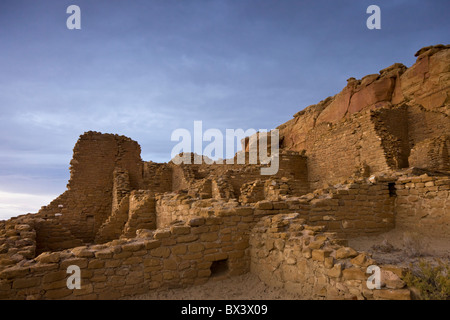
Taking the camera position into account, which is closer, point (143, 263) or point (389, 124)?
point (143, 263)

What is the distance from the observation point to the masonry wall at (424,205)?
6199 millimetres

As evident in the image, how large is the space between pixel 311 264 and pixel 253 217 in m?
1.66

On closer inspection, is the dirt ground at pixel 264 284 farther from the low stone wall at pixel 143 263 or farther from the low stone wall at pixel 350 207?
the low stone wall at pixel 350 207

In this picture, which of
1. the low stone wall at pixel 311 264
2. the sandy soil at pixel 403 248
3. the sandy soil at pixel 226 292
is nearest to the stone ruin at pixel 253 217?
the low stone wall at pixel 311 264

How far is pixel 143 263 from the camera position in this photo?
4145 mm

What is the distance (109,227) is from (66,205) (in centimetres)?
416

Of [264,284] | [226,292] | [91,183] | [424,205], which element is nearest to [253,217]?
[264,284]

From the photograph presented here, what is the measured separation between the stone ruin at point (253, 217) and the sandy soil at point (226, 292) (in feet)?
0.42

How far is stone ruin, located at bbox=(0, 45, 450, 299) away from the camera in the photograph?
3.65 m

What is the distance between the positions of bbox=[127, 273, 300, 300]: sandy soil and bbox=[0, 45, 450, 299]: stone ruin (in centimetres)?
13

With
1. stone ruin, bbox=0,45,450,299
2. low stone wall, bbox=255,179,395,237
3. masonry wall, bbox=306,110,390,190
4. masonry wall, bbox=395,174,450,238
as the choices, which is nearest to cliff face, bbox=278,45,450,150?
stone ruin, bbox=0,45,450,299

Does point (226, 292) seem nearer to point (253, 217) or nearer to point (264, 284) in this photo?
point (264, 284)

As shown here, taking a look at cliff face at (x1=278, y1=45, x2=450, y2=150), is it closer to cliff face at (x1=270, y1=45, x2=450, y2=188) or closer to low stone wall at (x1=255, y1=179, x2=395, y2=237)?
cliff face at (x1=270, y1=45, x2=450, y2=188)

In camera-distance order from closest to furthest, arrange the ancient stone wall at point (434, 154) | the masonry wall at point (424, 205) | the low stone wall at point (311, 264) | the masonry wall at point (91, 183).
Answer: the low stone wall at point (311, 264)
the masonry wall at point (424, 205)
the ancient stone wall at point (434, 154)
the masonry wall at point (91, 183)
